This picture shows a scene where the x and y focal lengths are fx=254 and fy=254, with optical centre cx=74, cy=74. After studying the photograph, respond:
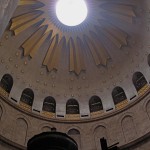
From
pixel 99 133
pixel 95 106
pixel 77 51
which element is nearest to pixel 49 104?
pixel 95 106

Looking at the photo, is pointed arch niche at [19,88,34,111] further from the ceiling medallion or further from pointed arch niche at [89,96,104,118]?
pointed arch niche at [89,96,104,118]

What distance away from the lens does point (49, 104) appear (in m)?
17.5

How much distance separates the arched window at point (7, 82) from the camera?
52.7ft

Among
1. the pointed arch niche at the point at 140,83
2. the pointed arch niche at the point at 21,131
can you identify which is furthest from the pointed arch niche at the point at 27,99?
the pointed arch niche at the point at 140,83

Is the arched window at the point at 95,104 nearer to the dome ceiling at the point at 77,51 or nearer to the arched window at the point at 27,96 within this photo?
the dome ceiling at the point at 77,51

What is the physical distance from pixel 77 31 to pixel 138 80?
225 inches

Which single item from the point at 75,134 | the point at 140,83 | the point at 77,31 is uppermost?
the point at 77,31

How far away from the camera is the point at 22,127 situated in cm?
1514

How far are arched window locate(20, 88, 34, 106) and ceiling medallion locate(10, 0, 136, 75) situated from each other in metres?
2.36

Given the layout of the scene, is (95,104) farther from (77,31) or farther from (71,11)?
(71,11)

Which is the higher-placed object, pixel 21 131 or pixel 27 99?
pixel 27 99

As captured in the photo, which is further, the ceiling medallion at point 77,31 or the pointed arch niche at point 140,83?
the ceiling medallion at point 77,31

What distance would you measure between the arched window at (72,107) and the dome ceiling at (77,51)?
298mm

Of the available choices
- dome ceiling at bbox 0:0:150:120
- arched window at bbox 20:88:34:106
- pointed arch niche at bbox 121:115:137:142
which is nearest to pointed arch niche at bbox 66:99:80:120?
dome ceiling at bbox 0:0:150:120
